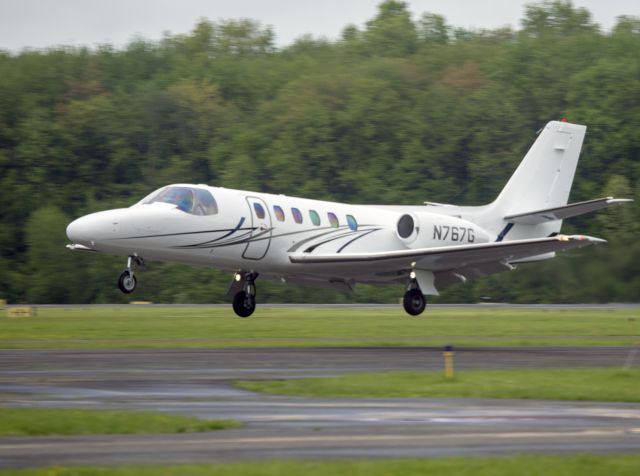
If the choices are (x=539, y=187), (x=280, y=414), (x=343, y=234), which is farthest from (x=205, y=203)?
(x=280, y=414)

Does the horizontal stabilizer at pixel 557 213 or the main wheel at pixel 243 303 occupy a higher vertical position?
the horizontal stabilizer at pixel 557 213

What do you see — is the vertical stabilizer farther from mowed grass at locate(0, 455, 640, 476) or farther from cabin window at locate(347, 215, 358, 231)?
mowed grass at locate(0, 455, 640, 476)

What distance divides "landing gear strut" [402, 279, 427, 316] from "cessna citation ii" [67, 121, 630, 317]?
0.02 meters

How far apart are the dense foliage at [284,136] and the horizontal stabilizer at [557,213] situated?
66.1ft

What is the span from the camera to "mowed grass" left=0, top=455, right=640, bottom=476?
30.7ft

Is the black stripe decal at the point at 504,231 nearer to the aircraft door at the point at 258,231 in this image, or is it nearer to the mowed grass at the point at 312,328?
the mowed grass at the point at 312,328

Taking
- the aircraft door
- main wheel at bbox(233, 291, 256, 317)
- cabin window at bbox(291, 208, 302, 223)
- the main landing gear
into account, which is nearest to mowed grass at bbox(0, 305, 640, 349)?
main wheel at bbox(233, 291, 256, 317)

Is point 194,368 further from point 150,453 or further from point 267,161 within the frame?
point 267,161

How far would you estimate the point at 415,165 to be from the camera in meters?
59.5

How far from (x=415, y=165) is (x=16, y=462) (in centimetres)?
5059

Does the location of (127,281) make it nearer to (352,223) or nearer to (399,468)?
(352,223)

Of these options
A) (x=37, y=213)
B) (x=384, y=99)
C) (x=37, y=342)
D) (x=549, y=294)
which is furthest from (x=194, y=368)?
(x=384, y=99)

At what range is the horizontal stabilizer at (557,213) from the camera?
2556cm

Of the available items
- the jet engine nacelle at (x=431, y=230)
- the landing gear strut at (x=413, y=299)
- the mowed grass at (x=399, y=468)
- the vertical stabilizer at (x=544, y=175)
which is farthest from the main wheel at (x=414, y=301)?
the mowed grass at (x=399, y=468)
